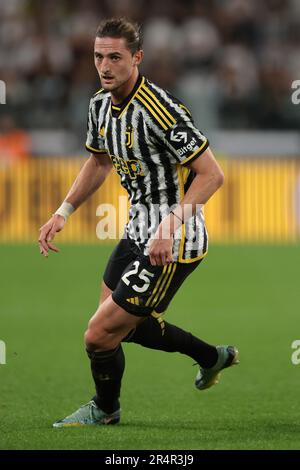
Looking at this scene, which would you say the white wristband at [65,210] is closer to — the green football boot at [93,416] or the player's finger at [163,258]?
the player's finger at [163,258]

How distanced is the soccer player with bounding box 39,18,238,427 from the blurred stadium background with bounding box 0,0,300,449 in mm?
519

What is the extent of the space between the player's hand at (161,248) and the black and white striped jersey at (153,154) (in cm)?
34

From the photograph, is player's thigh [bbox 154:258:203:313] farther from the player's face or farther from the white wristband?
the player's face

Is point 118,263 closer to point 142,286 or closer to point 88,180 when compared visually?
point 142,286

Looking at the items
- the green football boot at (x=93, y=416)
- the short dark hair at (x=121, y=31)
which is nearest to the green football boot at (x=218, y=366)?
the green football boot at (x=93, y=416)

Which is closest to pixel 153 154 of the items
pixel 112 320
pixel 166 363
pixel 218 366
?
pixel 112 320

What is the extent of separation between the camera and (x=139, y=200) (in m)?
6.31

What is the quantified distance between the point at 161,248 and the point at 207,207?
1092 centimetres

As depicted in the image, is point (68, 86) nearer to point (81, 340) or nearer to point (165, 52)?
point (165, 52)

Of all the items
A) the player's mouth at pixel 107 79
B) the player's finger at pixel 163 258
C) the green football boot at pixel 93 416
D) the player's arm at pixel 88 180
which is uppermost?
the player's mouth at pixel 107 79

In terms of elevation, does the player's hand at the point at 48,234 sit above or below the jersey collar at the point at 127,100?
below

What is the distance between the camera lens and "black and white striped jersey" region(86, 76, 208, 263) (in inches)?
236

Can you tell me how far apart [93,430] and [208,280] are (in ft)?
24.6

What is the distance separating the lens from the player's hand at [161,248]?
19.1 feet
